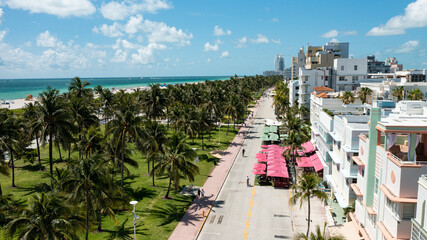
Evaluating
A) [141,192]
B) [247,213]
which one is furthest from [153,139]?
[247,213]

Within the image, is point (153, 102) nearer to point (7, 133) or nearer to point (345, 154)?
point (7, 133)

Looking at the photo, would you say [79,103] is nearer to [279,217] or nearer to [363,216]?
[279,217]

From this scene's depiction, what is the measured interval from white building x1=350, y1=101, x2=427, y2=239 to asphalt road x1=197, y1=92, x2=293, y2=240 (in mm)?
8615

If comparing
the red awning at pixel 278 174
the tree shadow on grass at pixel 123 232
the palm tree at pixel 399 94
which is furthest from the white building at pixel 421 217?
the palm tree at pixel 399 94

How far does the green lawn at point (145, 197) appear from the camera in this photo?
3136 centimetres

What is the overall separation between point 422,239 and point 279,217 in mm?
20627

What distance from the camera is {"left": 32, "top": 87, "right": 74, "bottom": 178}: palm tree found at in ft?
124

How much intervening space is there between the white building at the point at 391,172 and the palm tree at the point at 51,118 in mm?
33092

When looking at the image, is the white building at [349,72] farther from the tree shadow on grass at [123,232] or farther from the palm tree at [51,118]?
the tree shadow on grass at [123,232]

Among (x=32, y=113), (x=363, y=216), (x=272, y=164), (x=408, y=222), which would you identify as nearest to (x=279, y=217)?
(x=363, y=216)

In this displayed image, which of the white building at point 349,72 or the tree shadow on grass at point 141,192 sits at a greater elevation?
the white building at point 349,72

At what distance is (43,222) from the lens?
1959 centimetres

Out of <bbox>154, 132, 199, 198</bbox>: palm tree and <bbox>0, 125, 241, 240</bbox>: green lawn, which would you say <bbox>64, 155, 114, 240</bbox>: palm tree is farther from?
<bbox>154, 132, 199, 198</bbox>: palm tree

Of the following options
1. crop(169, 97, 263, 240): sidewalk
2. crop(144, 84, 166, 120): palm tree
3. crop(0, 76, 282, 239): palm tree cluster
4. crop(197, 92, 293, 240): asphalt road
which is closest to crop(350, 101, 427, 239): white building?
crop(197, 92, 293, 240): asphalt road
